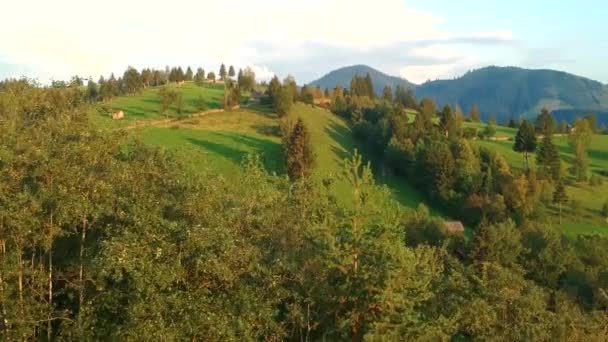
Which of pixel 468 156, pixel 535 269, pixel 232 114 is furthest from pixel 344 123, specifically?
pixel 535 269

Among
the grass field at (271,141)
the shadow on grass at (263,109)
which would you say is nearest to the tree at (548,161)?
the grass field at (271,141)

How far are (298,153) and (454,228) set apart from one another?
2365 cm

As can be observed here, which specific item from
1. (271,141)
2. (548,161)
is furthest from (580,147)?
(271,141)

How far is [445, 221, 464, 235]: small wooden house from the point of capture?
7051cm

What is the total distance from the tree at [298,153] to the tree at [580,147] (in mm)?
42652

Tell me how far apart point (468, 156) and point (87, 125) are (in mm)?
77047

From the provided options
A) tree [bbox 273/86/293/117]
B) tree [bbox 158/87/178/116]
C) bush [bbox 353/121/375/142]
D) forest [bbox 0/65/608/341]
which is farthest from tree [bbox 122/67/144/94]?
forest [bbox 0/65/608/341]

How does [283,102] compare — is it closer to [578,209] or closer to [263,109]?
[263,109]

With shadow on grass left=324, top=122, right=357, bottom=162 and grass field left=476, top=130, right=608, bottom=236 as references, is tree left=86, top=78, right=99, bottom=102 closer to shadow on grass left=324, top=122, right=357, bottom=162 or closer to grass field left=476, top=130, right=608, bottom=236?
shadow on grass left=324, top=122, right=357, bottom=162

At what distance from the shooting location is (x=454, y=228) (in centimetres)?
7406

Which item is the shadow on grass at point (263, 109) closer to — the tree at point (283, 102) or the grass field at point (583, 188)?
the tree at point (283, 102)

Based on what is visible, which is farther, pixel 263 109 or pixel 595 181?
pixel 263 109

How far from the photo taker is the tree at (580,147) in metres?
95.8

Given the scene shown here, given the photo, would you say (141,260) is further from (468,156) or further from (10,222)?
(468,156)
